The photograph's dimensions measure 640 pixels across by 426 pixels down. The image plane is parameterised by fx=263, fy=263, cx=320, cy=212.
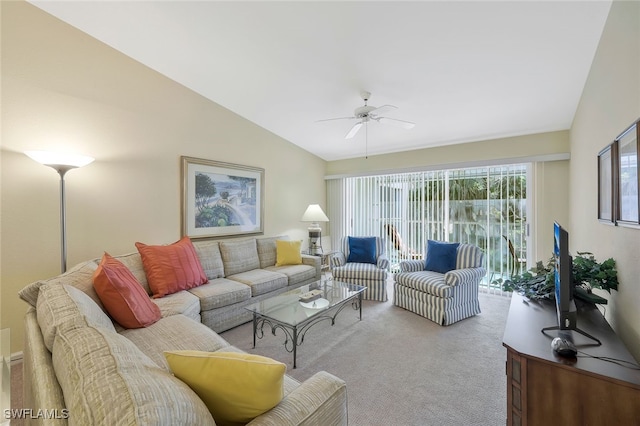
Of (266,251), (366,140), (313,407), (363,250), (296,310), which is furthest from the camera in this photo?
(366,140)

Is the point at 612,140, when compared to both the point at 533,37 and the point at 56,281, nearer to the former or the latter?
the point at 533,37

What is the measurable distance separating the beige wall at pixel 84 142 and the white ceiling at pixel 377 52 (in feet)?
0.80

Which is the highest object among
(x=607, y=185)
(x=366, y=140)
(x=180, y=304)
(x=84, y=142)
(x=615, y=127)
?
(x=366, y=140)

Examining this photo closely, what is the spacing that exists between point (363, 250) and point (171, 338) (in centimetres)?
297

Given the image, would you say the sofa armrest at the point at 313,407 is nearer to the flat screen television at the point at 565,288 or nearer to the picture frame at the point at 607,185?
the flat screen television at the point at 565,288

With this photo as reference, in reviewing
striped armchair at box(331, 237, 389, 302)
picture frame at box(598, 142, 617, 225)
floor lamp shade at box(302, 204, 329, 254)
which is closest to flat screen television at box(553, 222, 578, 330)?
picture frame at box(598, 142, 617, 225)

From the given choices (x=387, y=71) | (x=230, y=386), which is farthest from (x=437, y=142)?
(x=230, y=386)

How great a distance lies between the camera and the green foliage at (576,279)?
1.66 m

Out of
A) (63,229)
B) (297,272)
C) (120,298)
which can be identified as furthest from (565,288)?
(63,229)

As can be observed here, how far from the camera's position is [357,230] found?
18.1ft

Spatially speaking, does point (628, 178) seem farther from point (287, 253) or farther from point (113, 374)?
point (287, 253)

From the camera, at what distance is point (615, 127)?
5.61ft

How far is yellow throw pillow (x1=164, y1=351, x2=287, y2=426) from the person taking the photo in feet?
2.89

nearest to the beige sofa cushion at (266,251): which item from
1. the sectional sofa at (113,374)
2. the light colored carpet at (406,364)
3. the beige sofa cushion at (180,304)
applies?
the light colored carpet at (406,364)
